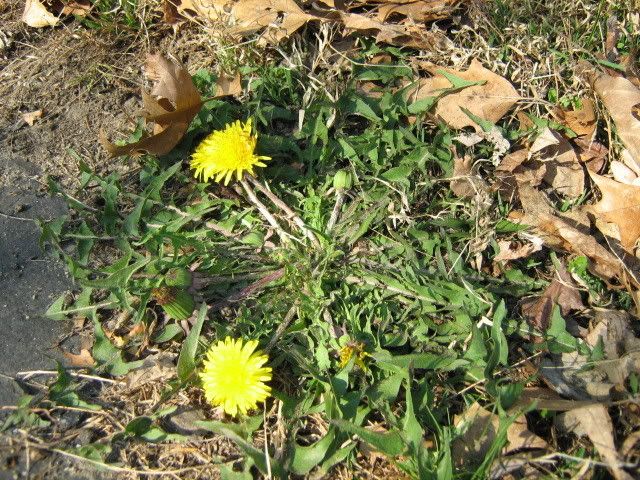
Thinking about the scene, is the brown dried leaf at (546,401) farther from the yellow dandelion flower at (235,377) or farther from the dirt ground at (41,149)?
the dirt ground at (41,149)

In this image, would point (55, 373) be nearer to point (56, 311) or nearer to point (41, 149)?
point (56, 311)

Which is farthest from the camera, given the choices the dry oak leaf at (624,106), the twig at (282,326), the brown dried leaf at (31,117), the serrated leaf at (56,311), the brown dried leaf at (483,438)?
the brown dried leaf at (31,117)

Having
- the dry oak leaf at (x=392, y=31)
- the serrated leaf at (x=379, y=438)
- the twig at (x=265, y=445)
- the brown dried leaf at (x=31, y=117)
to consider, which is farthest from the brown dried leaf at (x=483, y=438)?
the brown dried leaf at (x=31, y=117)

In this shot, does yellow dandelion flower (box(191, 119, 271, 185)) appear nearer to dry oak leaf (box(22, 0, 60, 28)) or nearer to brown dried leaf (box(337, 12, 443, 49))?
brown dried leaf (box(337, 12, 443, 49))

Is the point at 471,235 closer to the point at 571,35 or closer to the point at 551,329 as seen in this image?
the point at 551,329

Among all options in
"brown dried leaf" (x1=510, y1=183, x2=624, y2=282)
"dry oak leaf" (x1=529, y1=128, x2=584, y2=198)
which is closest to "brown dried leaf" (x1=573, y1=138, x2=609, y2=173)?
"dry oak leaf" (x1=529, y1=128, x2=584, y2=198)

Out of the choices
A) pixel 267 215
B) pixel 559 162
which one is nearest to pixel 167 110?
pixel 267 215
